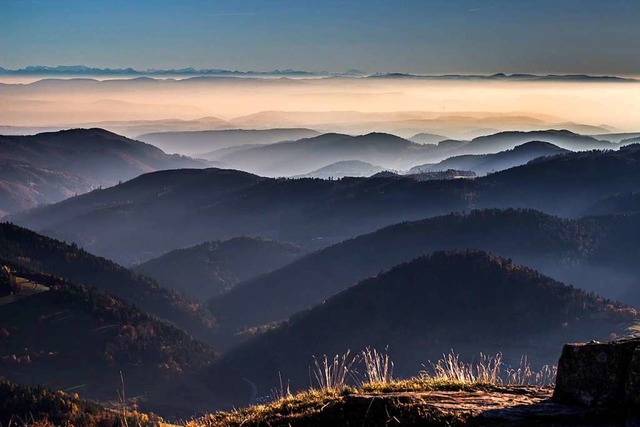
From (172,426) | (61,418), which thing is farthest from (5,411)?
(172,426)

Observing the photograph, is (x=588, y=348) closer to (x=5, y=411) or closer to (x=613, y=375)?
(x=613, y=375)

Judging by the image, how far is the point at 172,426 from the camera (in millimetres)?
15461

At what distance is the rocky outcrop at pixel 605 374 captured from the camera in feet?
37.3

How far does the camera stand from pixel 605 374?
465 inches

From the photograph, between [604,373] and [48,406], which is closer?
[604,373]

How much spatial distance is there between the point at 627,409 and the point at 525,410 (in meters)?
1.63

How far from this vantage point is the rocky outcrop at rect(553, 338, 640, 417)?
1137 cm

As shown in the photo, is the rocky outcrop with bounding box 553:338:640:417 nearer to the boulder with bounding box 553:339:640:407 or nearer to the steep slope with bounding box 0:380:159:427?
the boulder with bounding box 553:339:640:407

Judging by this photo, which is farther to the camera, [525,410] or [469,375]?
[469,375]

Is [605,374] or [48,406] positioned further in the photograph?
[48,406]

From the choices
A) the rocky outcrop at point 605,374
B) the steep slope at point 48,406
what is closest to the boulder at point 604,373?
the rocky outcrop at point 605,374

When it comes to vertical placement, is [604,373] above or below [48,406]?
above

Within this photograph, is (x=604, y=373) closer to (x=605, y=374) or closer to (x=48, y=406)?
(x=605, y=374)

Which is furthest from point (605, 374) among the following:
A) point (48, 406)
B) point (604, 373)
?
point (48, 406)
